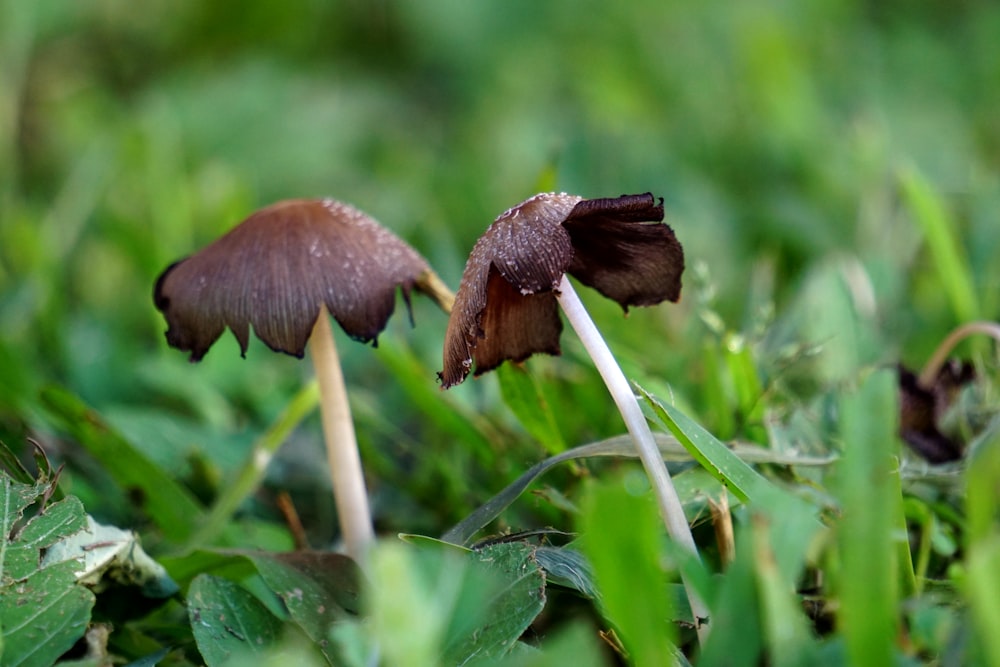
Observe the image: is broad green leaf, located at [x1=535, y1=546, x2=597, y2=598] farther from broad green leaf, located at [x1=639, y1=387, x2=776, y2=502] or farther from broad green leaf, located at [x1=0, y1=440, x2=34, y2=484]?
broad green leaf, located at [x1=0, y1=440, x2=34, y2=484]

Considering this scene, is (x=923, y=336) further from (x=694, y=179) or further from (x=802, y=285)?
(x=694, y=179)

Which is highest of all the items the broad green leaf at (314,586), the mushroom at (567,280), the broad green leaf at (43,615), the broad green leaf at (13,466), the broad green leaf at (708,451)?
the mushroom at (567,280)

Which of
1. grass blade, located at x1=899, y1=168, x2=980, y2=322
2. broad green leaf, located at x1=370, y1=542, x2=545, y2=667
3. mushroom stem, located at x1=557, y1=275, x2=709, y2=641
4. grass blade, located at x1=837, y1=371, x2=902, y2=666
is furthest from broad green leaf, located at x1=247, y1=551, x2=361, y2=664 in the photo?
grass blade, located at x1=899, y1=168, x2=980, y2=322

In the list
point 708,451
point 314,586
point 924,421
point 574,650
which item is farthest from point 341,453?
point 924,421

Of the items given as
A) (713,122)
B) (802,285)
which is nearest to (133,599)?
(802,285)

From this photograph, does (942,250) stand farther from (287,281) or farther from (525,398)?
(287,281)

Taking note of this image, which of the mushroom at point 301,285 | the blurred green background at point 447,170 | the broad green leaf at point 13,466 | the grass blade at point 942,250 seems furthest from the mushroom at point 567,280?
the grass blade at point 942,250

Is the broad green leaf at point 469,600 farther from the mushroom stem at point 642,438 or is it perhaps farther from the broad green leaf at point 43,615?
the broad green leaf at point 43,615

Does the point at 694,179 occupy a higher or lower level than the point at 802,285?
higher
